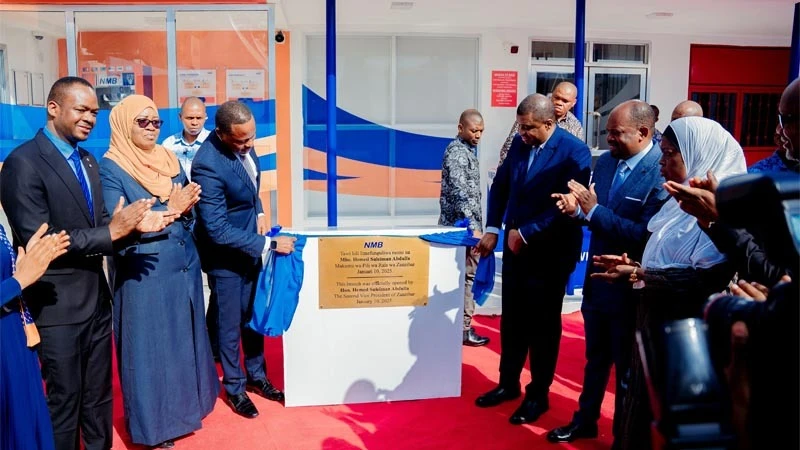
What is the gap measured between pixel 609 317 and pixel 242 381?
206 cm

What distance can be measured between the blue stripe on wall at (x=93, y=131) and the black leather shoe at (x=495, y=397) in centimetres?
383

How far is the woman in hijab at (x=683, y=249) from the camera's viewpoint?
2.34 m

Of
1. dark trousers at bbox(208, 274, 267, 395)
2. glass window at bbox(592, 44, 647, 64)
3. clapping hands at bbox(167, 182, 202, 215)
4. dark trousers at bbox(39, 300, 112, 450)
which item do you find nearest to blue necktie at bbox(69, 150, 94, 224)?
clapping hands at bbox(167, 182, 202, 215)

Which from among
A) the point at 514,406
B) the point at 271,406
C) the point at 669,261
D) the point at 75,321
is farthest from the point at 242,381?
the point at 669,261

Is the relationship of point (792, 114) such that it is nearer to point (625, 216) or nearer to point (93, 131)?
point (625, 216)

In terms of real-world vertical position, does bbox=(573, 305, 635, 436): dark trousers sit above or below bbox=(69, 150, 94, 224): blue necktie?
below

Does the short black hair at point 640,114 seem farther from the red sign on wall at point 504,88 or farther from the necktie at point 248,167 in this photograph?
the red sign on wall at point 504,88

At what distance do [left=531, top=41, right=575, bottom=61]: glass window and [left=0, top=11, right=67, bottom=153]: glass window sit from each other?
547 centimetres

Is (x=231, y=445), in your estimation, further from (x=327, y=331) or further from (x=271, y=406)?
(x=327, y=331)

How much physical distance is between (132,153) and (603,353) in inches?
98.0

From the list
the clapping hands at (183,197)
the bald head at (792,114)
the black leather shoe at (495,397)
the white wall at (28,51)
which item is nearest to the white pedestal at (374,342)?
the black leather shoe at (495,397)

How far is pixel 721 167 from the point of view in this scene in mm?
2324

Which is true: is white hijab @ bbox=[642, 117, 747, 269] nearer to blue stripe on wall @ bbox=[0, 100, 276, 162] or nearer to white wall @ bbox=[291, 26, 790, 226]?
blue stripe on wall @ bbox=[0, 100, 276, 162]

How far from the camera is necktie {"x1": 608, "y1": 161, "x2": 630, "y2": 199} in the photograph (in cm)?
304
